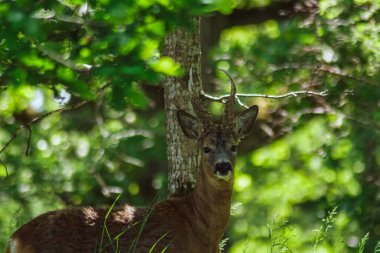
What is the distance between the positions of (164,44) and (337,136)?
4.67 metres

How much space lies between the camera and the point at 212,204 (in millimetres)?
7387

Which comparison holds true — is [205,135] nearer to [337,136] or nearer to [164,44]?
[164,44]

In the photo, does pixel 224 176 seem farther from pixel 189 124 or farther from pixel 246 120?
pixel 246 120

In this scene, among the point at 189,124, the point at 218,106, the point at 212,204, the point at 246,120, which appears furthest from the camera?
the point at 218,106

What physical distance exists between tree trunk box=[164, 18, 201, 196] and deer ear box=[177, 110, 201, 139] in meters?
0.16

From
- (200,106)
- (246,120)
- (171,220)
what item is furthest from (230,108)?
(171,220)

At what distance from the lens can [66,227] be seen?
22.7 ft

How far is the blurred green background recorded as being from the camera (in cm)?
510

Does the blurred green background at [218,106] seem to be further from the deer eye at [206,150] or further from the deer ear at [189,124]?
the deer eye at [206,150]

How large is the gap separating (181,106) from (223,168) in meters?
0.76

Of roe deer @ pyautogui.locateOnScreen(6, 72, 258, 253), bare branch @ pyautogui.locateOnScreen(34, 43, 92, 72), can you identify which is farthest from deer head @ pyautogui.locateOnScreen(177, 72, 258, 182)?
bare branch @ pyautogui.locateOnScreen(34, 43, 92, 72)

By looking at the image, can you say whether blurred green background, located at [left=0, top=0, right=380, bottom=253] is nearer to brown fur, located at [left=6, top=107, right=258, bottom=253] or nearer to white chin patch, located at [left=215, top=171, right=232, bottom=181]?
brown fur, located at [left=6, top=107, right=258, bottom=253]

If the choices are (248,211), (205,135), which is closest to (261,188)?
(248,211)

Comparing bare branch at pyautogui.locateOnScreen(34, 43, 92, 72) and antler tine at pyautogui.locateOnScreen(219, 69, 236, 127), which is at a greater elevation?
bare branch at pyautogui.locateOnScreen(34, 43, 92, 72)
